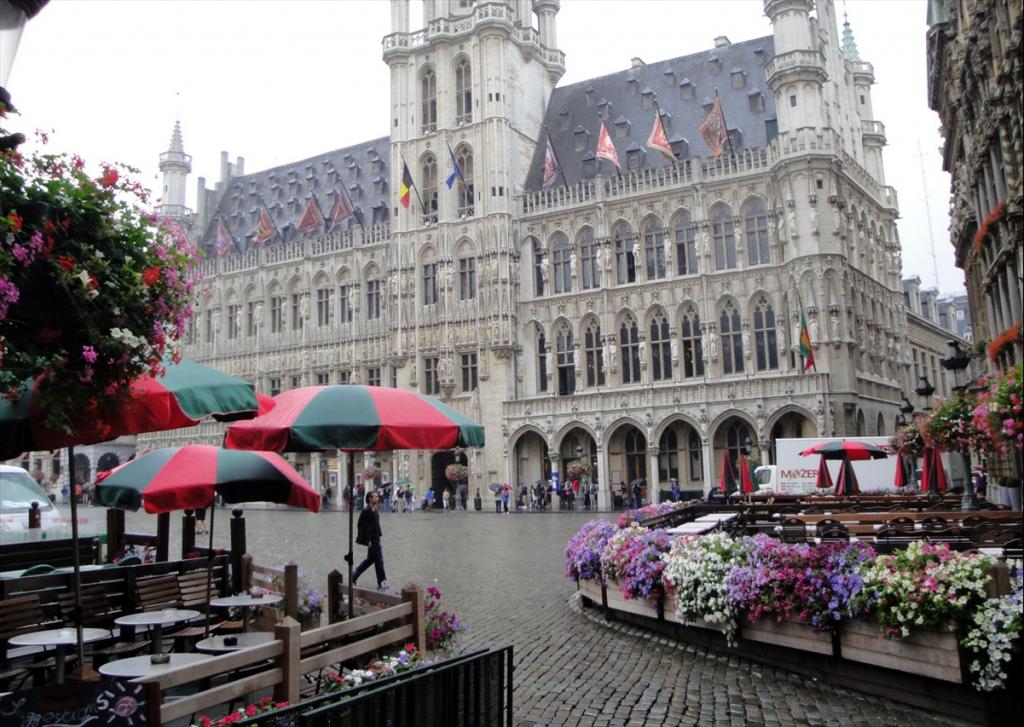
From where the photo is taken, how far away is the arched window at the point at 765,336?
109 ft

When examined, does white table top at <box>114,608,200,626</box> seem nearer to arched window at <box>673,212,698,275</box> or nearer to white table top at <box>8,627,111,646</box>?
white table top at <box>8,627,111,646</box>

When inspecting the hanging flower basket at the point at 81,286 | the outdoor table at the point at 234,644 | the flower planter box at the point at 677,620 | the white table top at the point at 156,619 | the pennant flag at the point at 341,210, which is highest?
the pennant flag at the point at 341,210

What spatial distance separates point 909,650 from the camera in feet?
21.6

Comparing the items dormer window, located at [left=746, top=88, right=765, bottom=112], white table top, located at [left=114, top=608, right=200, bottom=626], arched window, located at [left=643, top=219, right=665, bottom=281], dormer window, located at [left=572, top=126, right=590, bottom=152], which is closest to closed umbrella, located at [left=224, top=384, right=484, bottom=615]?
white table top, located at [left=114, top=608, right=200, bottom=626]

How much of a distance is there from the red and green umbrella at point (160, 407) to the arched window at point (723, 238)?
30478 mm

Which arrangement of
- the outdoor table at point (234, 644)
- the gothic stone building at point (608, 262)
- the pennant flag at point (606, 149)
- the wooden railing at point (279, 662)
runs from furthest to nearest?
1. the pennant flag at point (606, 149)
2. the gothic stone building at point (608, 262)
3. the outdoor table at point (234, 644)
4. the wooden railing at point (279, 662)

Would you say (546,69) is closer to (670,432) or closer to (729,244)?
(729,244)

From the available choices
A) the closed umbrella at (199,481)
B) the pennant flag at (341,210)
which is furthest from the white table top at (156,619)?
the pennant flag at (341,210)

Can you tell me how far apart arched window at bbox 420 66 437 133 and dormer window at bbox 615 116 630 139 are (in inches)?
357

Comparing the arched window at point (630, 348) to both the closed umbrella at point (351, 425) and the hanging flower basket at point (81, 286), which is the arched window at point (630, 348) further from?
the hanging flower basket at point (81, 286)

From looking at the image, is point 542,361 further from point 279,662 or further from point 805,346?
point 279,662

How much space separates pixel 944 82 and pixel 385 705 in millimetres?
26830

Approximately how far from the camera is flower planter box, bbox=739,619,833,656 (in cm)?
740

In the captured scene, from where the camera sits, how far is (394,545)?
2011 centimetres
